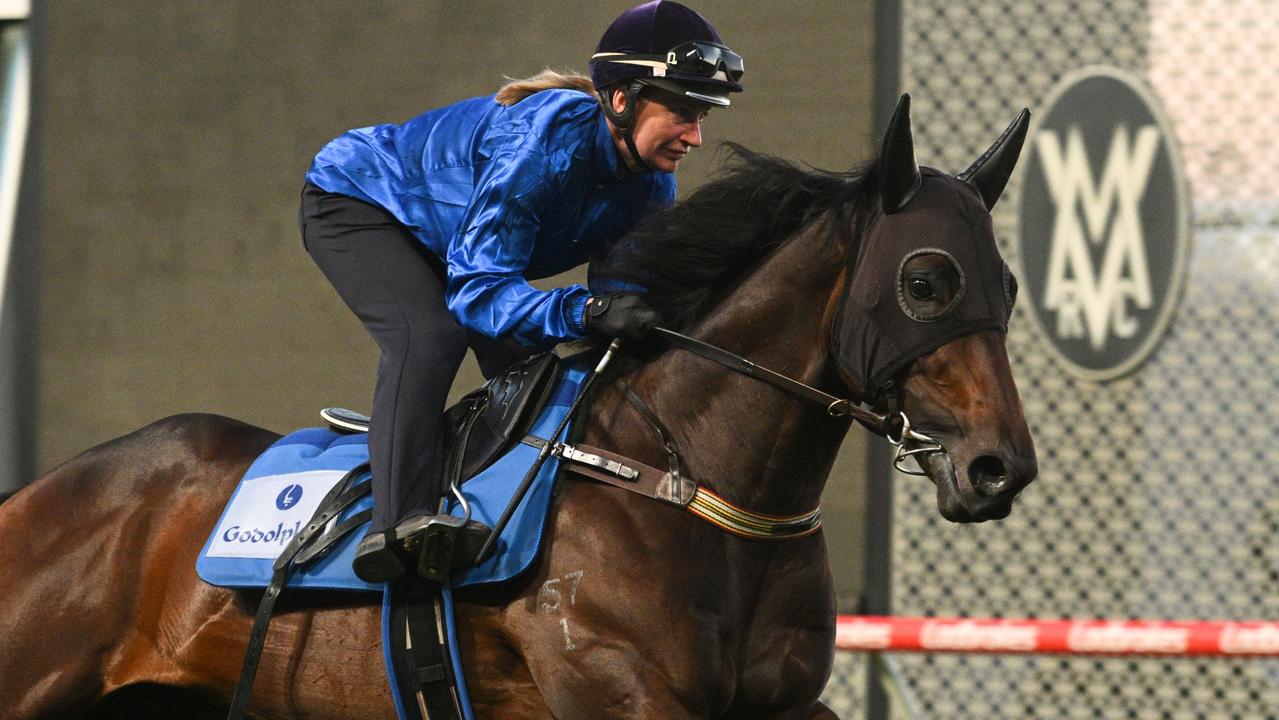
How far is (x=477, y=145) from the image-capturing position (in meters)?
3.14

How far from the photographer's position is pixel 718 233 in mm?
2920

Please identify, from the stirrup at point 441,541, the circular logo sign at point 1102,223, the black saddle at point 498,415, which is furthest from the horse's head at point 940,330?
the circular logo sign at point 1102,223

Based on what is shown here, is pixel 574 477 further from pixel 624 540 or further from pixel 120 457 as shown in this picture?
pixel 120 457

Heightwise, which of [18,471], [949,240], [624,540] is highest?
[949,240]

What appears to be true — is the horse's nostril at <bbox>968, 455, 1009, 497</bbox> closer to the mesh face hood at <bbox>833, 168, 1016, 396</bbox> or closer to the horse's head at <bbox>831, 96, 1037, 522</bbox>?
the horse's head at <bbox>831, 96, 1037, 522</bbox>

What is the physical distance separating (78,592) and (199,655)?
34cm

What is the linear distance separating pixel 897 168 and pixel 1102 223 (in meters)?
2.17

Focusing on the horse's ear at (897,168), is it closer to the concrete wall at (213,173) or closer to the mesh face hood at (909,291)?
the mesh face hood at (909,291)

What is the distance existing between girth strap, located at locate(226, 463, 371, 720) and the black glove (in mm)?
621

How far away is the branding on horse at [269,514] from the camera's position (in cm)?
312

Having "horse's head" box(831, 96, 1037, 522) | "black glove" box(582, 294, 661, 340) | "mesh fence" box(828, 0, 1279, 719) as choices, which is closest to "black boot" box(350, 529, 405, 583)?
"black glove" box(582, 294, 661, 340)

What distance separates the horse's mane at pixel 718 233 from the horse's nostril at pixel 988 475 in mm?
620

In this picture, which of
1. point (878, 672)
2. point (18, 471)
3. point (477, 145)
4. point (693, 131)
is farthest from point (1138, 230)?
point (18, 471)

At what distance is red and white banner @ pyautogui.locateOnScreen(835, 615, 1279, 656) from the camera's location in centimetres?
415
